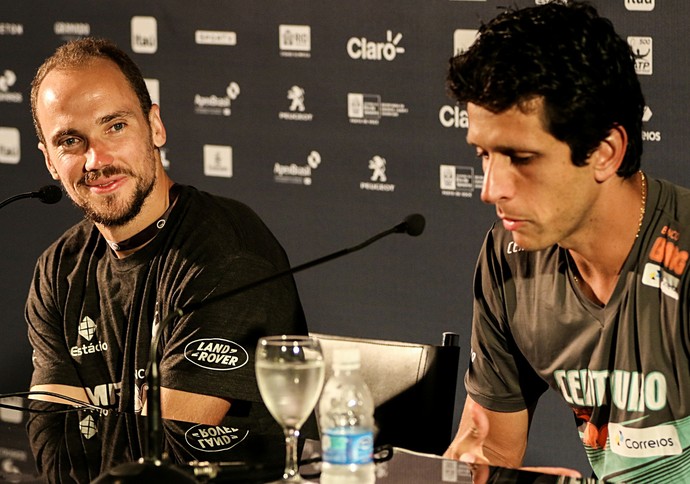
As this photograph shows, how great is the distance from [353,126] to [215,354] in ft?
5.93

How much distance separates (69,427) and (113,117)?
85 centimetres

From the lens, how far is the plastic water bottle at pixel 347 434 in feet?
4.96

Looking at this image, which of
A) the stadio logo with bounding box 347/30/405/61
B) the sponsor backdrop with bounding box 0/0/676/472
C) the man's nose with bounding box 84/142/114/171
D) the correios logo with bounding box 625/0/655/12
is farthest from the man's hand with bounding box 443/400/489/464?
the stadio logo with bounding box 347/30/405/61

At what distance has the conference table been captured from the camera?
1592mm

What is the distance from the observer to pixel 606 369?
6.46 ft

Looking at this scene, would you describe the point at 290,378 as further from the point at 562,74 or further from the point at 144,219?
the point at 144,219

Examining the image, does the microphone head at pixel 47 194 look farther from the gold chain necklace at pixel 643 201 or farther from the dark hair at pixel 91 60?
the gold chain necklace at pixel 643 201

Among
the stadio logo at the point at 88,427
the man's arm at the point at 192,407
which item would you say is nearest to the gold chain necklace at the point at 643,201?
the man's arm at the point at 192,407

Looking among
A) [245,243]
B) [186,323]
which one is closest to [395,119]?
[245,243]

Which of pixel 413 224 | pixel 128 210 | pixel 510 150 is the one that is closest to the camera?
pixel 413 224

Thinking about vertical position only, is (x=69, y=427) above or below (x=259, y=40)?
below

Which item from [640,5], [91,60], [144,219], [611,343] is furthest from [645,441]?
[640,5]

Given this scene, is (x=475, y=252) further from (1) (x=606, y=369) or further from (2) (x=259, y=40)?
(1) (x=606, y=369)

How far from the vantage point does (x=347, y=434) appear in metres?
1.50
